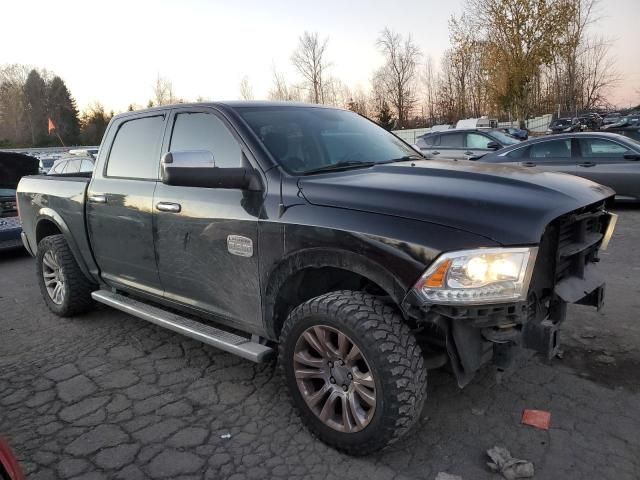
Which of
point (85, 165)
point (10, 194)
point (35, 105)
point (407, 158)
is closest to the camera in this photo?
point (407, 158)

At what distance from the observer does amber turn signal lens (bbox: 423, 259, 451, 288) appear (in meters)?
2.31

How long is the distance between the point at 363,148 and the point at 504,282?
1.69 metres

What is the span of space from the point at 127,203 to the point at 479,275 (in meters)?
2.73

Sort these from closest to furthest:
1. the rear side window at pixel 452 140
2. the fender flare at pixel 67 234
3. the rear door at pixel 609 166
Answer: the fender flare at pixel 67 234 → the rear door at pixel 609 166 → the rear side window at pixel 452 140

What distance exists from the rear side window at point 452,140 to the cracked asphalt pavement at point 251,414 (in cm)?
970

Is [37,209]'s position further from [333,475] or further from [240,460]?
[333,475]

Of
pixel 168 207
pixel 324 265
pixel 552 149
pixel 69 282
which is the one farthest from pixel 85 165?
pixel 324 265

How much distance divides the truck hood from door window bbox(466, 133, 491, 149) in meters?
10.7

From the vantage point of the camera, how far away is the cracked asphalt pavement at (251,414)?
8.74ft

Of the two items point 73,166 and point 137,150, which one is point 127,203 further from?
point 73,166

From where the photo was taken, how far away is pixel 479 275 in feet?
7.57

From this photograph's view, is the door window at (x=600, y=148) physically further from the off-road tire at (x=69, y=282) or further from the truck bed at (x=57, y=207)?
the off-road tire at (x=69, y=282)

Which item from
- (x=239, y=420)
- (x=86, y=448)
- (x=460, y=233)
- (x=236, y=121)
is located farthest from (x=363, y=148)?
(x=86, y=448)

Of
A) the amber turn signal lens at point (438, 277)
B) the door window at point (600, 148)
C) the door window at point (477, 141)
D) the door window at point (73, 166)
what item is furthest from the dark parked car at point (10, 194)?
the door window at point (477, 141)
